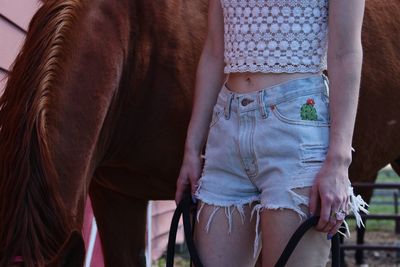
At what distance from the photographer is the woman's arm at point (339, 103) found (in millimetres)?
2311

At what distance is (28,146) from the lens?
267cm

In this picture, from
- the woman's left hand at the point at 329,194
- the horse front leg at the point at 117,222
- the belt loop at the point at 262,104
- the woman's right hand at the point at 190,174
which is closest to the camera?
the woman's left hand at the point at 329,194

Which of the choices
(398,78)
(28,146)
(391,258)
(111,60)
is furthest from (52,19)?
(391,258)

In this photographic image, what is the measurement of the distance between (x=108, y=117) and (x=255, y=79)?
44.4 inches

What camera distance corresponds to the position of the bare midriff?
2449 mm

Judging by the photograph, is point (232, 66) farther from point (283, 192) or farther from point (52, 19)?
point (52, 19)

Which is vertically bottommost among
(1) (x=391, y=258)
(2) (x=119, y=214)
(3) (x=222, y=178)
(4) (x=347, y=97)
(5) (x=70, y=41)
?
(1) (x=391, y=258)

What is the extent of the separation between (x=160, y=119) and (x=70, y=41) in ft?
2.16

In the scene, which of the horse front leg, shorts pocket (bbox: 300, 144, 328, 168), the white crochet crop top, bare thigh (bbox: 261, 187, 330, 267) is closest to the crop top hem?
the white crochet crop top

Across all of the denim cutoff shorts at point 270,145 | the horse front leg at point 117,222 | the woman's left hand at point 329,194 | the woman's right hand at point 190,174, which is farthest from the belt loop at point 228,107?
the horse front leg at point 117,222

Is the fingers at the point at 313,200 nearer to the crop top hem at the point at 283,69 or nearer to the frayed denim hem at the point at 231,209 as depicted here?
the frayed denim hem at the point at 231,209

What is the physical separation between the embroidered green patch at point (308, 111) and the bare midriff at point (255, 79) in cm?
9

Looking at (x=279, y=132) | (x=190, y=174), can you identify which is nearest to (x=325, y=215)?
(x=279, y=132)

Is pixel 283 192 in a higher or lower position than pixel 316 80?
lower
